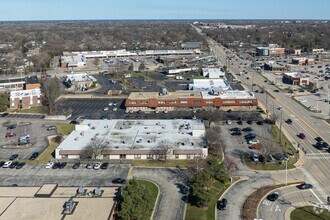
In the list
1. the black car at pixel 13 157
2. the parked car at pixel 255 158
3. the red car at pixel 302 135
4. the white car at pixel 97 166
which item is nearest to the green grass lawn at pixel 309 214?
the parked car at pixel 255 158

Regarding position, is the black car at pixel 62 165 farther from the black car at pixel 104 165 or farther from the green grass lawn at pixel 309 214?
the green grass lawn at pixel 309 214

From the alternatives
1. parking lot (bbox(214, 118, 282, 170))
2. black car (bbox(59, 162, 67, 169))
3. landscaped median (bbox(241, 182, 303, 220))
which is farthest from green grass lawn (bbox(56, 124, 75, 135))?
landscaped median (bbox(241, 182, 303, 220))

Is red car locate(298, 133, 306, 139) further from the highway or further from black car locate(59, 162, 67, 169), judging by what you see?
black car locate(59, 162, 67, 169)

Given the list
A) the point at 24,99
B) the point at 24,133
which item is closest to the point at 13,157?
the point at 24,133

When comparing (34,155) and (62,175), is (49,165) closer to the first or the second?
(62,175)

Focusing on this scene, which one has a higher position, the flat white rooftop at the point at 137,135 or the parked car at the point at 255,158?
the flat white rooftop at the point at 137,135
